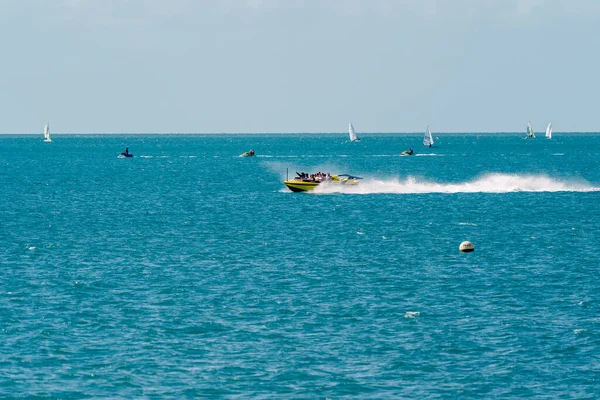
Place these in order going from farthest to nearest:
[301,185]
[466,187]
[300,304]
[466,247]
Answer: [466,187], [301,185], [466,247], [300,304]

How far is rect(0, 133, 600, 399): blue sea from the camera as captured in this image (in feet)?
137

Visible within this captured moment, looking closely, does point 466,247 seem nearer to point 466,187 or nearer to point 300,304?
point 300,304

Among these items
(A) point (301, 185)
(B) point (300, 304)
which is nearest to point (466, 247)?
(B) point (300, 304)

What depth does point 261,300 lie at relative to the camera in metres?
56.8

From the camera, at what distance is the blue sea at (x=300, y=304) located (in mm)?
41750

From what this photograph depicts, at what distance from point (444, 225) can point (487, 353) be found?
51.4 m

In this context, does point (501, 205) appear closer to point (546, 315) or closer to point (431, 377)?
point (546, 315)

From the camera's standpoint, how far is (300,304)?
5572 cm

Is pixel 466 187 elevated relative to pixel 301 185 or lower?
lower

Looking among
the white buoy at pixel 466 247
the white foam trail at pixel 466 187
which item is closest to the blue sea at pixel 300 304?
the white buoy at pixel 466 247

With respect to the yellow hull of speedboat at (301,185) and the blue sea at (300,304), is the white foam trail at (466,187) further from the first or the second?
the blue sea at (300,304)

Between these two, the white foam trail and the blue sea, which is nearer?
the blue sea

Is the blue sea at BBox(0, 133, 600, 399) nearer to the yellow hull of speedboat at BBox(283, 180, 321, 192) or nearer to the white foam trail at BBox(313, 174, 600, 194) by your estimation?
the yellow hull of speedboat at BBox(283, 180, 321, 192)

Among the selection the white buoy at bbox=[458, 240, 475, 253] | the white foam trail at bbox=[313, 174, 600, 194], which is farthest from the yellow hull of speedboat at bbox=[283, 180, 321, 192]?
the white buoy at bbox=[458, 240, 475, 253]
